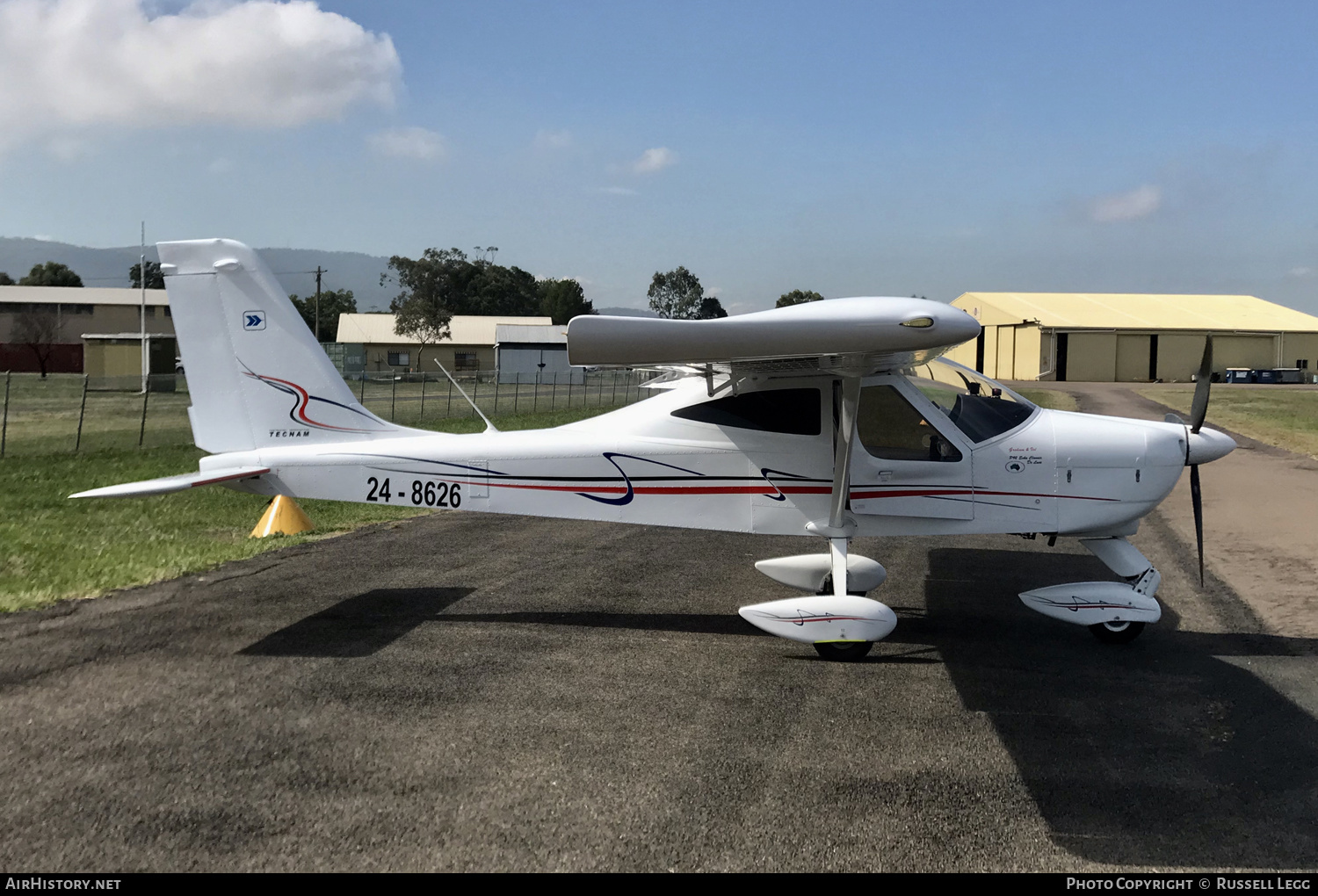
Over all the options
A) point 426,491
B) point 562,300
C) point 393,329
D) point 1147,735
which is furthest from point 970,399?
point 562,300

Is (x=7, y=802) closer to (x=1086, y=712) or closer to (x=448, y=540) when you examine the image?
(x=1086, y=712)

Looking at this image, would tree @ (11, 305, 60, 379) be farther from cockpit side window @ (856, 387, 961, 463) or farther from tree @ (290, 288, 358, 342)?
cockpit side window @ (856, 387, 961, 463)

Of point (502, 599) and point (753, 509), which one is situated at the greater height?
point (753, 509)

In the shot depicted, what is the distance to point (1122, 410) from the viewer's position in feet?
98.9

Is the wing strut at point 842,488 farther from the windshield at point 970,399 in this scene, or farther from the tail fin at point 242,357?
the tail fin at point 242,357

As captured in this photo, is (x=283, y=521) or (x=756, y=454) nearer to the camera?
(x=756, y=454)

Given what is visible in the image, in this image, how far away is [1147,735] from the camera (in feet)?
16.4

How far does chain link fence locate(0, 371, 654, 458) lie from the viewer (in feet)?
60.7

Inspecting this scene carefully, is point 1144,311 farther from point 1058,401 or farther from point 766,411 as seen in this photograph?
point 766,411

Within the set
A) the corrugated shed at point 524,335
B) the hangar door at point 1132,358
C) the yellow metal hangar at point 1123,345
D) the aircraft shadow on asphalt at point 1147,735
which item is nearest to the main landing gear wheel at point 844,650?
the aircraft shadow on asphalt at point 1147,735

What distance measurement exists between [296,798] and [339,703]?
3.94 ft

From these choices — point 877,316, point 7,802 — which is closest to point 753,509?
point 877,316

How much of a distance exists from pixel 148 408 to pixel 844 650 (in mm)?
25737

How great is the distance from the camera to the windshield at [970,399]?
7031 millimetres
